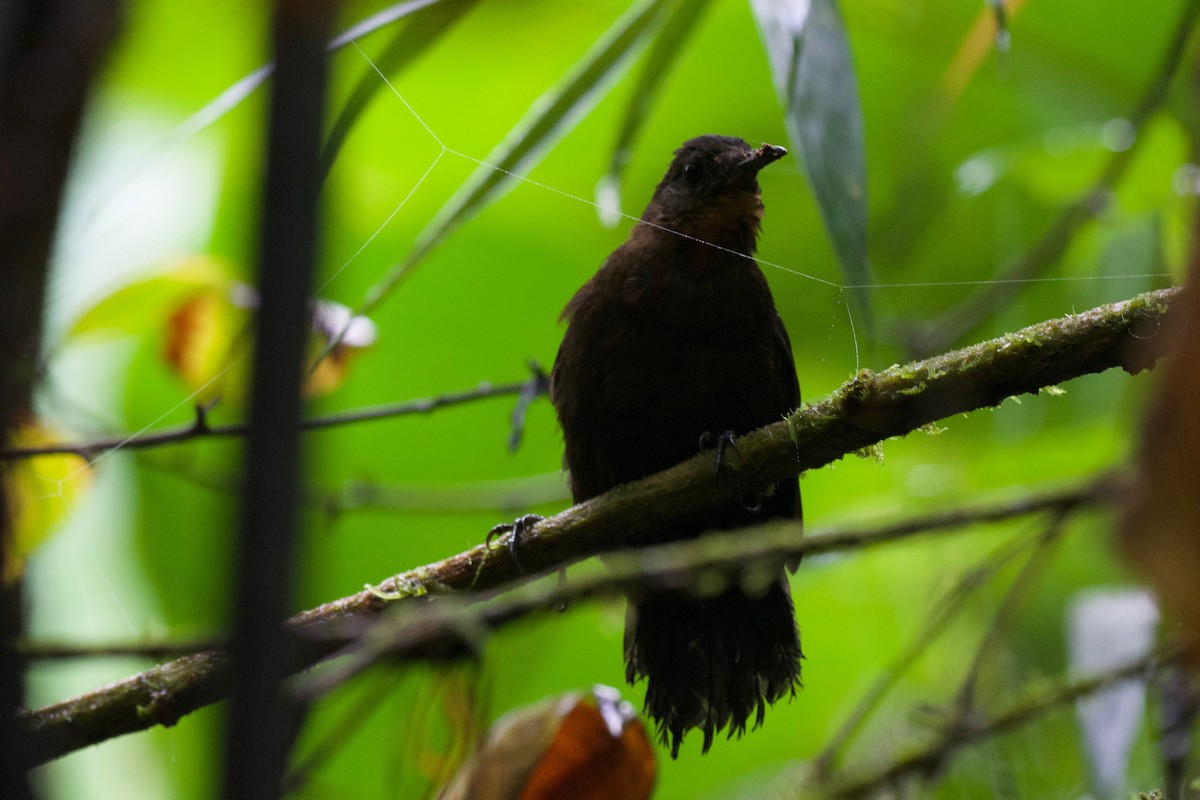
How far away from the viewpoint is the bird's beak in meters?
1.30

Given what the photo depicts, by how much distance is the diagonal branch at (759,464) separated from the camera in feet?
3.66

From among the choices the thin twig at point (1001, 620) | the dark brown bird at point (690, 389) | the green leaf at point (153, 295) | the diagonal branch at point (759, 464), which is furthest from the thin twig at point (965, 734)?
the green leaf at point (153, 295)

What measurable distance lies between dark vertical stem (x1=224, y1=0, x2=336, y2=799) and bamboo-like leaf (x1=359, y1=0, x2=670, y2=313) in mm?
1042

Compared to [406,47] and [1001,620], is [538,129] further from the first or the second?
[1001,620]

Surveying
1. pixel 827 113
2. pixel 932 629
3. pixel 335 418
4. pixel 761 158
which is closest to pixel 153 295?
pixel 335 418

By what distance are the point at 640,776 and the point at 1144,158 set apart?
1.45 m

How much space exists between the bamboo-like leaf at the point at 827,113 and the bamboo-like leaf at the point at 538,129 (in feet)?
1.07

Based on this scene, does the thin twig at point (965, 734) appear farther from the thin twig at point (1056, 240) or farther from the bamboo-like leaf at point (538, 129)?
the bamboo-like leaf at point (538, 129)

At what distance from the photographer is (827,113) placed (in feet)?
3.66

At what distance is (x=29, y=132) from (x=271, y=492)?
8.3 inches

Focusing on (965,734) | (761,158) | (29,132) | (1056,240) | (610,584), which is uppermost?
(761,158)

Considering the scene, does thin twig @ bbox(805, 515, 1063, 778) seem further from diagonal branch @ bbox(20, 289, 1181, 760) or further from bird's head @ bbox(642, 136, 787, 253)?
bird's head @ bbox(642, 136, 787, 253)

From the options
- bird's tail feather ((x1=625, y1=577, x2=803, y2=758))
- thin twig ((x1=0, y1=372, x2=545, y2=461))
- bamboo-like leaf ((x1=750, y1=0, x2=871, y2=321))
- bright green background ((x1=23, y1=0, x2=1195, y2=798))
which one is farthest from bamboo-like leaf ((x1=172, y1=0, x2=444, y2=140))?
bird's tail feather ((x1=625, y1=577, x2=803, y2=758))

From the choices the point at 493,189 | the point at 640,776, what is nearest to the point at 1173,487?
the point at 640,776
